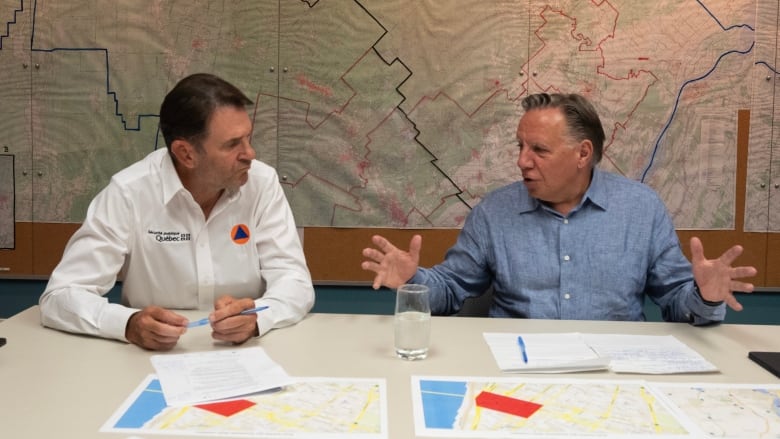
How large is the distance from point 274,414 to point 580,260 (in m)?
1.18

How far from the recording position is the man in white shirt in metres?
1.87

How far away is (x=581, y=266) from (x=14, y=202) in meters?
2.49

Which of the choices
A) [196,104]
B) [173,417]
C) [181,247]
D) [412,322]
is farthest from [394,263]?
[173,417]

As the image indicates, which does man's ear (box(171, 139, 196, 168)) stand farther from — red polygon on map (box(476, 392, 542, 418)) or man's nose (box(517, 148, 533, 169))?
red polygon on map (box(476, 392, 542, 418))

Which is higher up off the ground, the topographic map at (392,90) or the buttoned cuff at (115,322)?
the topographic map at (392,90)

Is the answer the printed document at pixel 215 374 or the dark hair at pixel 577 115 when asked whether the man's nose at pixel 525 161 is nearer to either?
the dark hair at pixel 577 115

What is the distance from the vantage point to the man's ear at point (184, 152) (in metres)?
1.97

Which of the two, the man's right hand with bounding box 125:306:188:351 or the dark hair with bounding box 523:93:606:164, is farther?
the dark hair with bounding box 523:93:606:164

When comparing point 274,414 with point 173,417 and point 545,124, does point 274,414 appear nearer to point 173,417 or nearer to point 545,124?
point 173,417

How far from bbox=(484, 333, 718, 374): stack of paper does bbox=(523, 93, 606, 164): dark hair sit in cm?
71

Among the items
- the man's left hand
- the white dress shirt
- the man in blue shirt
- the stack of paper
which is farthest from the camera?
the man in blue shirt

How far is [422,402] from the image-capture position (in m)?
1.25

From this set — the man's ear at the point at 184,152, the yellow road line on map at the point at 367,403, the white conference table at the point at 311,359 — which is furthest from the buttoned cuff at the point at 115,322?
the yellow road line on map at the point at 367,403

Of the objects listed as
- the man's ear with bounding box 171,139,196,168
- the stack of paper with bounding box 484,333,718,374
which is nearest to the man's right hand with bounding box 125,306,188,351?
the man's ear with bounding box 171,139,196,168
